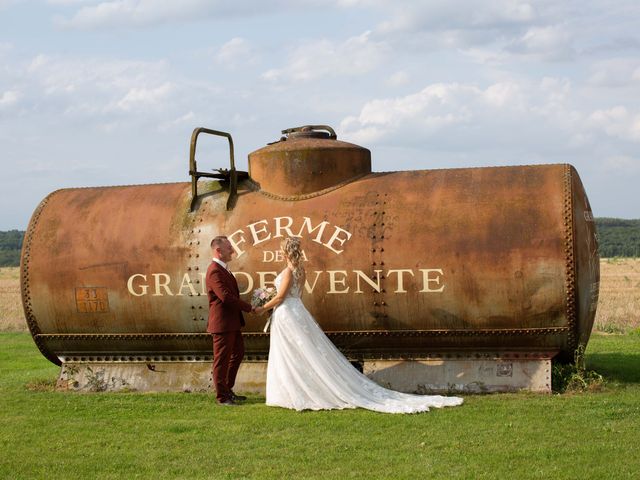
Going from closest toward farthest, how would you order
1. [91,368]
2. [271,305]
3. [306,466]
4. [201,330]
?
[306,466] → [271,305] → [201,330] → [91,368]

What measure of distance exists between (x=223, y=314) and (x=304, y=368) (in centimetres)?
106

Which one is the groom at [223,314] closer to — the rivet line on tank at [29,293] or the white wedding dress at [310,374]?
the white wedding dress at [310,374]

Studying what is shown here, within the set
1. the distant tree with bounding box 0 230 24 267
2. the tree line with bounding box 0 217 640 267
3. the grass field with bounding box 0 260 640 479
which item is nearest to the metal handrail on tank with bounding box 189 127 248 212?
the grass field with bounding box 0 260 640 479

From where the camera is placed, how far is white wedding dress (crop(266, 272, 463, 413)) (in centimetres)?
914

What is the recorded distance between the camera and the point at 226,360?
9.72 meters

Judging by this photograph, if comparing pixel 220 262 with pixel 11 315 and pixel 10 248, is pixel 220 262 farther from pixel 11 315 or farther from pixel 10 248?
pixel 10 248

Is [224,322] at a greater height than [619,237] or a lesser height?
greater

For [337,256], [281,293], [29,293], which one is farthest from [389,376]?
[29,293]

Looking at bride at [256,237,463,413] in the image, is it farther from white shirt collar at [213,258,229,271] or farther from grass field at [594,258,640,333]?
grass field at [594,258,640,333]

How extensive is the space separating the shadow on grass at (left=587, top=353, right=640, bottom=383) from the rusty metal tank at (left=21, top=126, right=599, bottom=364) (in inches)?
37.1

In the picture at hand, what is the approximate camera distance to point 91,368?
11.3 m

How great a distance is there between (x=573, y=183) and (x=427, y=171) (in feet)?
5.51

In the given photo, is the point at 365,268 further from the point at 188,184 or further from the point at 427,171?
the point at 188,184

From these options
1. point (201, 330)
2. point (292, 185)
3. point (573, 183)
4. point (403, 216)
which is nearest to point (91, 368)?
point (201, 330)
